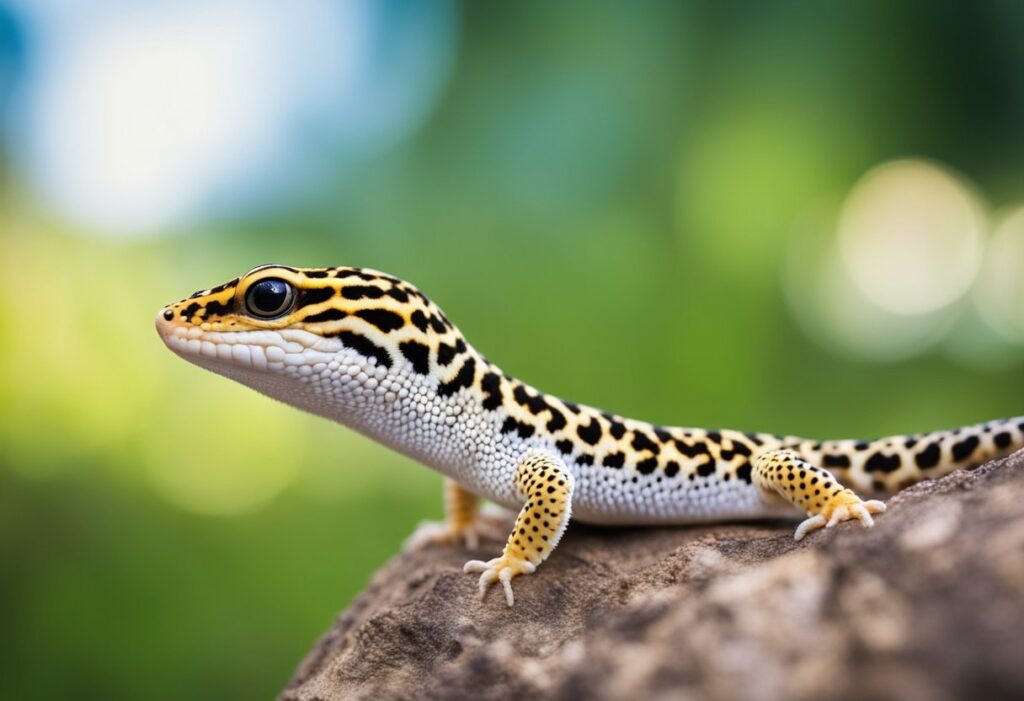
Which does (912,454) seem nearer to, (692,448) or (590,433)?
(692,448)

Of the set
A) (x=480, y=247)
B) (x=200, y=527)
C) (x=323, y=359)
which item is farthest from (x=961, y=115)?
(x=200, y=527)

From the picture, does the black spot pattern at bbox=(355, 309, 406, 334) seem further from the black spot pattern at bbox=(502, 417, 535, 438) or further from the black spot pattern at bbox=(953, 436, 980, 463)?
the black spot pattern at bbox=(953, 436, 980, 463)

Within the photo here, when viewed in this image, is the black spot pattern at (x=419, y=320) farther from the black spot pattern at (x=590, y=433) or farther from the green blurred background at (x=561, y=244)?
the green blurred background at (x=561, y=244)

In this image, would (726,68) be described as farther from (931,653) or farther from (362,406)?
(931,653)

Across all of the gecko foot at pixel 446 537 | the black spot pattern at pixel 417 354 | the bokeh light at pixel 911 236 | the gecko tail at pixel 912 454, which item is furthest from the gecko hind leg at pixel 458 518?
the bokeh light at pixel 911 236

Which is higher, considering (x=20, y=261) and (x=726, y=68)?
(x=726, y=68)

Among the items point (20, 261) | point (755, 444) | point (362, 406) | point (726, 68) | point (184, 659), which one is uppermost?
point (726, 68)

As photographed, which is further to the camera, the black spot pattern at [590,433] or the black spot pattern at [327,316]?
the black spot pattern at [590,433]
